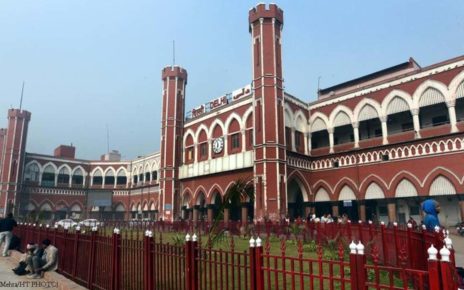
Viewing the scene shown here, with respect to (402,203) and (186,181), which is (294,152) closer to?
(402,203)

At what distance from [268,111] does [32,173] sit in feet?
113

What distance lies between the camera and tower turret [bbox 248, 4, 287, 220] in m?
21.8

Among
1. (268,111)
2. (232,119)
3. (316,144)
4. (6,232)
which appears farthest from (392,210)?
(6,232)

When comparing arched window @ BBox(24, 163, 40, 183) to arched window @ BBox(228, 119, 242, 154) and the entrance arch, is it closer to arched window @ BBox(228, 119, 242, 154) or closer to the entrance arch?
arched window @ BBox(228, 119, 242, 154)

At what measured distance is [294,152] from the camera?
2419 centimetres

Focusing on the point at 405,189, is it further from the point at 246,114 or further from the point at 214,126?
the point at 214,126

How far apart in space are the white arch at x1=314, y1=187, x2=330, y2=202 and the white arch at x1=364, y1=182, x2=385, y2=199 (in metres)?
2.80


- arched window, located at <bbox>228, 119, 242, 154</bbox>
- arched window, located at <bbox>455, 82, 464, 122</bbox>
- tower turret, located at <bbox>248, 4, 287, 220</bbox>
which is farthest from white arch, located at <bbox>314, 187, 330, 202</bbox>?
arched window, located at <bbox>455, 82, 464, 122</bbox>

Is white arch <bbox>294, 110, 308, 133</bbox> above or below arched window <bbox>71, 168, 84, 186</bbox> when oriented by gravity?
above

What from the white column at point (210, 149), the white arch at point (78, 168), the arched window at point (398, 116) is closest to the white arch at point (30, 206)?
the white arch at point (78, 168)

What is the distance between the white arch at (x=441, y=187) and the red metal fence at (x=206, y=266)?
1310cm

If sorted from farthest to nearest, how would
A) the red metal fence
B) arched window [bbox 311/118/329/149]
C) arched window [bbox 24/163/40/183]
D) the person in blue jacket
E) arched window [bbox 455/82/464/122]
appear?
arched window [bbox 24/163/40/183]
arched window [bbox 311/118/329/149]
arched window [bbox 455/82/464/122]
the person in blue jacket
the red metal fence

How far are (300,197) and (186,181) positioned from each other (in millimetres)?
10430

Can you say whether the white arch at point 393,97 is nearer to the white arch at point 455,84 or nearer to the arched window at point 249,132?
the white arch at point 455,84
